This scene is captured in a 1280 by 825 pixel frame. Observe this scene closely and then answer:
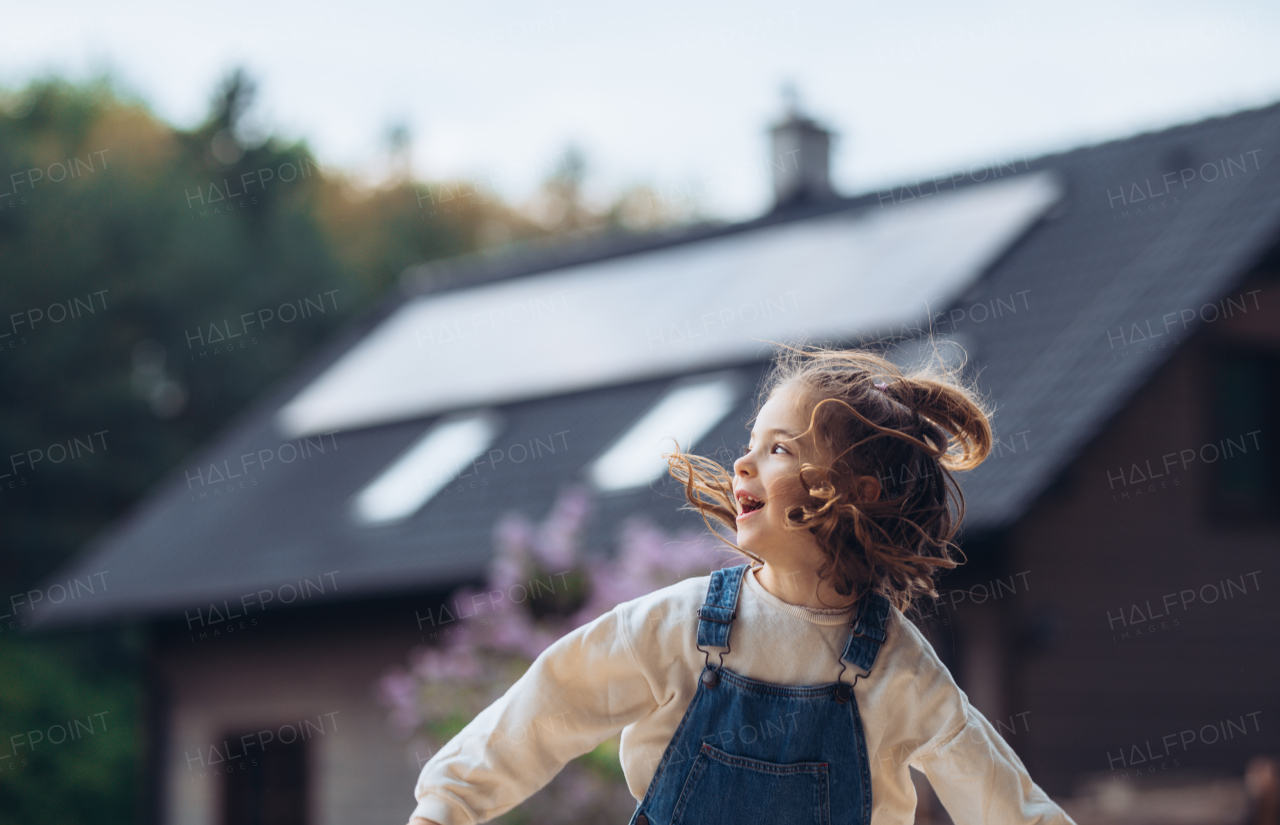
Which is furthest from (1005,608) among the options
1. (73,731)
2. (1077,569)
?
(73,731)

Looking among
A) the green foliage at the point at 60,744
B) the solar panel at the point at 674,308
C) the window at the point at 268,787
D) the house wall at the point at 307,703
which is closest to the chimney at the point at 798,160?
the solar panel at the point at 674,308

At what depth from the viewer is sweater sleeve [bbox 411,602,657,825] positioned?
2.39 metres

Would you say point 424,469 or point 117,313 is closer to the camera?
point 424,469

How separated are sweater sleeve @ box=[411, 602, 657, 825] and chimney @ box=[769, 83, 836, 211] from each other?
1240 centimetres

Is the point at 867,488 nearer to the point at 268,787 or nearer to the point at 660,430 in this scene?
the point at 660,430

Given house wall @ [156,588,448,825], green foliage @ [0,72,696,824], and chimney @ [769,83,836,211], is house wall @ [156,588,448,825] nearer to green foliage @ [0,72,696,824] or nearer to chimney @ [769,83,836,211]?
chimney @ [769,83,836,211]

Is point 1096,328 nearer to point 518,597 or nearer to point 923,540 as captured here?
point 518,597

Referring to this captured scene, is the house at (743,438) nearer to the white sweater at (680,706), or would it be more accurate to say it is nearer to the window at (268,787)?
the window at (268,787)

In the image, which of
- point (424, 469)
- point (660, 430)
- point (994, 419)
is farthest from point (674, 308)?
point (994, 419)

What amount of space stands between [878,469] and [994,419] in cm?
661

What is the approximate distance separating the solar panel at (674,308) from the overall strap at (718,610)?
24.1 feet

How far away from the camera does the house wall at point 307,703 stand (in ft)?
37.6

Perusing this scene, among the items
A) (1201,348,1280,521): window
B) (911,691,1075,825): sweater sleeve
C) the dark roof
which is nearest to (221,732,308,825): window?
the dark roof

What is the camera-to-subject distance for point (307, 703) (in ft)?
40.1
